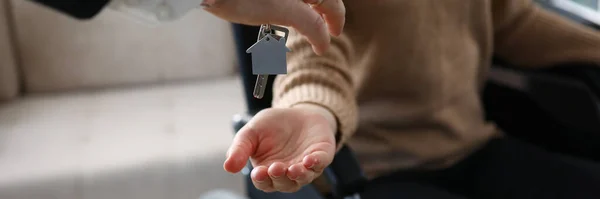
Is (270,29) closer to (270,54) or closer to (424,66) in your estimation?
(270,54)

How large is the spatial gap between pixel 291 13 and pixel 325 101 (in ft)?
0.98

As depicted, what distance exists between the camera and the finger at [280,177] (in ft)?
1.56

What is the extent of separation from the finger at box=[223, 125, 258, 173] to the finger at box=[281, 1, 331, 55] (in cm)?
11

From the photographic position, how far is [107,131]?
1310 mm

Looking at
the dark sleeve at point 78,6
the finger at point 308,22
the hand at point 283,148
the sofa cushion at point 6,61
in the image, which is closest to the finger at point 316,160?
the hand at point 283,148

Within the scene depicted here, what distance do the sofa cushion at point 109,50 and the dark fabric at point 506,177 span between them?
0.72 m

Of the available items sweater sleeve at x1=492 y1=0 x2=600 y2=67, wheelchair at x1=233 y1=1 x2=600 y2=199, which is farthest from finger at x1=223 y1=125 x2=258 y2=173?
sweater sleeve at x1=492 y1=0 x2=600 y2=67

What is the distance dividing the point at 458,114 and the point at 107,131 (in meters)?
0.74

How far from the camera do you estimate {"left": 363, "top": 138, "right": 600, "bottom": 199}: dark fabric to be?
0.82 metres

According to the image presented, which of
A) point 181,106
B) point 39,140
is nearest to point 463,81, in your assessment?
point 181,106

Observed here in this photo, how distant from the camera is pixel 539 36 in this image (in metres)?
0.94

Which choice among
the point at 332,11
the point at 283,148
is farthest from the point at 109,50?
the point at 332,11

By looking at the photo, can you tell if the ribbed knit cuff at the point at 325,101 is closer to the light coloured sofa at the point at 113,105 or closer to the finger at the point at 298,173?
the finger at the point at 298,173

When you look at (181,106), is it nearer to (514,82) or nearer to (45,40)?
(45,40)
